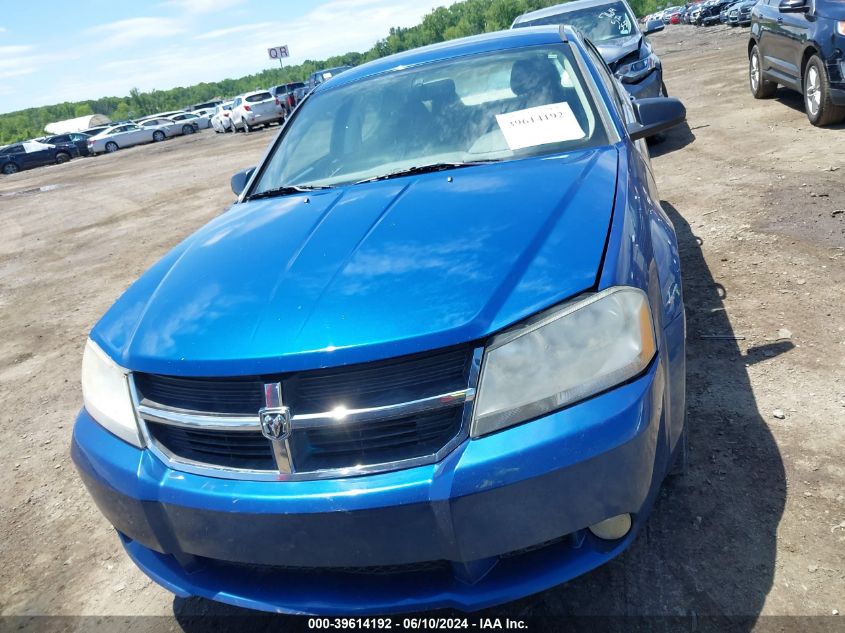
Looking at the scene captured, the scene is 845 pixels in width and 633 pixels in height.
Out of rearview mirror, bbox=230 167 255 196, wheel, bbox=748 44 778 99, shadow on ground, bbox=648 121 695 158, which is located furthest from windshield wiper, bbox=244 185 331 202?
wheel, bbox=748 44 778 99

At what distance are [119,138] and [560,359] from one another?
41.9m

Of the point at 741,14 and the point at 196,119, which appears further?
the point at 196,119

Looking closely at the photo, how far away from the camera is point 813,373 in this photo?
2.96m

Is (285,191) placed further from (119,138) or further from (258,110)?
(119,138)

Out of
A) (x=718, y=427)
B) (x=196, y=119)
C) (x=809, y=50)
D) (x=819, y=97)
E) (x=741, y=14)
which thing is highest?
(x=196, y=119)

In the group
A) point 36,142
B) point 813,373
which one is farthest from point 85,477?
point 36,142

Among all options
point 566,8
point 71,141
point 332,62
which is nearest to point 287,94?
point 71,141

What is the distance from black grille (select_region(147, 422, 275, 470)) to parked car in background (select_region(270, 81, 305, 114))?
2584cm

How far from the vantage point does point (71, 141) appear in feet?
125

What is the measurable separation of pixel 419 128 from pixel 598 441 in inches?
70.0

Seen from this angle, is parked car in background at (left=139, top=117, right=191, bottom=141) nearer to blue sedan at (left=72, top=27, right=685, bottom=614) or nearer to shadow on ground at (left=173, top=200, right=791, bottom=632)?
blue sedan at (left=72, top=27, right=685, bottom=614)

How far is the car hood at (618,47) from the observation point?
7724mm

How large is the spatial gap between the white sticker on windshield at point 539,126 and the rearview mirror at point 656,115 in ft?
1.49

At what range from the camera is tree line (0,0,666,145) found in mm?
116562
